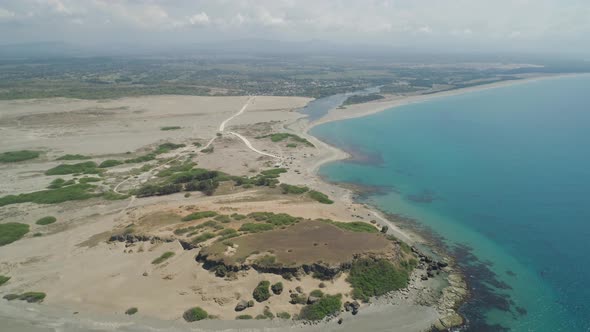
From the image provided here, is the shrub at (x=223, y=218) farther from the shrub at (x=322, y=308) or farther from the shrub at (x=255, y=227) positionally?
the shrub at (x=322, y=308)

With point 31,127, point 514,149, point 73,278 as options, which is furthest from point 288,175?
point 31,127

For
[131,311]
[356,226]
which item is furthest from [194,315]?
[356,226]

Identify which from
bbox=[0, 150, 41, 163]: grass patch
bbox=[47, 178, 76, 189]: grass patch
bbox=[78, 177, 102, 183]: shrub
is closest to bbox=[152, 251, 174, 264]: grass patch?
bbox=[78, 177, 102, 183]: shrub

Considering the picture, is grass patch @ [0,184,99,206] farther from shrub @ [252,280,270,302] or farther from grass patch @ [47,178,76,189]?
shrub @ [252,280,270,302]

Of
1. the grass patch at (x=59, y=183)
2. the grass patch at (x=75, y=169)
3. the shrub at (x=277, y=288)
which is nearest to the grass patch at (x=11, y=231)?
the grass patch at (x=59, y=183)

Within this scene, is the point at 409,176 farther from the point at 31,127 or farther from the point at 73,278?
the point at 31,127

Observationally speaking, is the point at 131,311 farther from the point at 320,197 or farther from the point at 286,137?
the point at 286,137
